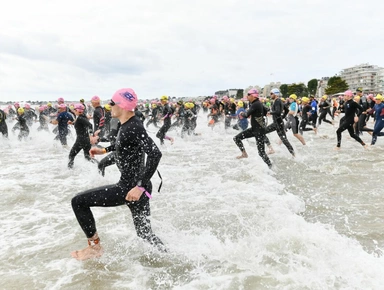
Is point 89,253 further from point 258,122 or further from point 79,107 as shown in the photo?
point 258,122

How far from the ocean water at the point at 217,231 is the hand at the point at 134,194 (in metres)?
0.80

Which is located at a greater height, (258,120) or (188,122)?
(258,120)

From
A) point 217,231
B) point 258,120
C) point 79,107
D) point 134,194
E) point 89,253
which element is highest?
point 79,107

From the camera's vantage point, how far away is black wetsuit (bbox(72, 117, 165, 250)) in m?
3.11

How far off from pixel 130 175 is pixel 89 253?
105cm

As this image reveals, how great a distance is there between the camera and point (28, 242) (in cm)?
408

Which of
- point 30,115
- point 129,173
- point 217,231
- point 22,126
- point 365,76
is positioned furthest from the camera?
point 365,76

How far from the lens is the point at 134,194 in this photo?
A: 120 inches

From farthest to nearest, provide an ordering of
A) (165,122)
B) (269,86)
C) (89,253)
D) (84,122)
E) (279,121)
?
(269,86) → (165,122) → (279,121) → (84,122) → (89,253)

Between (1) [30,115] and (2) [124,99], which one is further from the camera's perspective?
(1) [30,115]

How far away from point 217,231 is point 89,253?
5.43 ft

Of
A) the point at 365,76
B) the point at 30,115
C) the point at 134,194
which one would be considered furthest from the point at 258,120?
the point at 365,76

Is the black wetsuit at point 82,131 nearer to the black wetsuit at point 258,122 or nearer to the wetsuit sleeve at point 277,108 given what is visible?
the black wetsuit at point 258,122

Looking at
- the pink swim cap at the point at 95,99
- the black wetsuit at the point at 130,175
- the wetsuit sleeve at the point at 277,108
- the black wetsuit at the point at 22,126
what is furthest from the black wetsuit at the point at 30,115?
the black wetsuit at the point at 130,175
